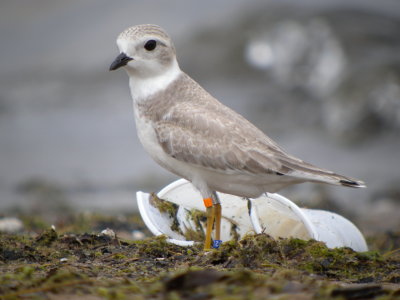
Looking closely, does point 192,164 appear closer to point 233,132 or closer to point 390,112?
point 233,132

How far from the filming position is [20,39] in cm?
2164

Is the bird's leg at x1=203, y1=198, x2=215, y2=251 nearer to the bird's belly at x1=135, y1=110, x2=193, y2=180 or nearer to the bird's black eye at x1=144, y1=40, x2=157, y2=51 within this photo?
the bird's belly at x1=135, y1=110, x2=193, y2=180

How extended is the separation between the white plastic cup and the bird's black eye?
129 cm

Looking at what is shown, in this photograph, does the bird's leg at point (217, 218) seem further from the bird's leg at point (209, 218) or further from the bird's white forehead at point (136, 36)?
the bird's white forehead at point (136, 36)

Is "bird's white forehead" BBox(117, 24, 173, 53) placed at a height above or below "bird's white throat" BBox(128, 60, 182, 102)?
above

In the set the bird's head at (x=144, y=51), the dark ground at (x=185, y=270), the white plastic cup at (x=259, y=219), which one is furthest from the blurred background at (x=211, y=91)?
the bird's head at (x=144, y=51)

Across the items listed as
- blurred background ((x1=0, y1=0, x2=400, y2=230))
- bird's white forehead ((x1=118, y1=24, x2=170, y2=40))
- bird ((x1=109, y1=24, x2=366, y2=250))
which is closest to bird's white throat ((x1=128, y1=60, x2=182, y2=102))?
bird ((x1=109, y1=24, x2=366, y2=250))

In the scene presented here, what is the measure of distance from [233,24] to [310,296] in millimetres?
16523

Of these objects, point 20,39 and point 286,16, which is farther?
point 20,39

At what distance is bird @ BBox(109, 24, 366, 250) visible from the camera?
4.92 metres

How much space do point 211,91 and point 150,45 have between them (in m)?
11.6

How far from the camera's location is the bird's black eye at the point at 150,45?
5.25 m

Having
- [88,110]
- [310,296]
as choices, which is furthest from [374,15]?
[310,296]

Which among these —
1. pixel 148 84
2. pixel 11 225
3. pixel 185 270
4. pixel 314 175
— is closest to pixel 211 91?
pixel 11 225
